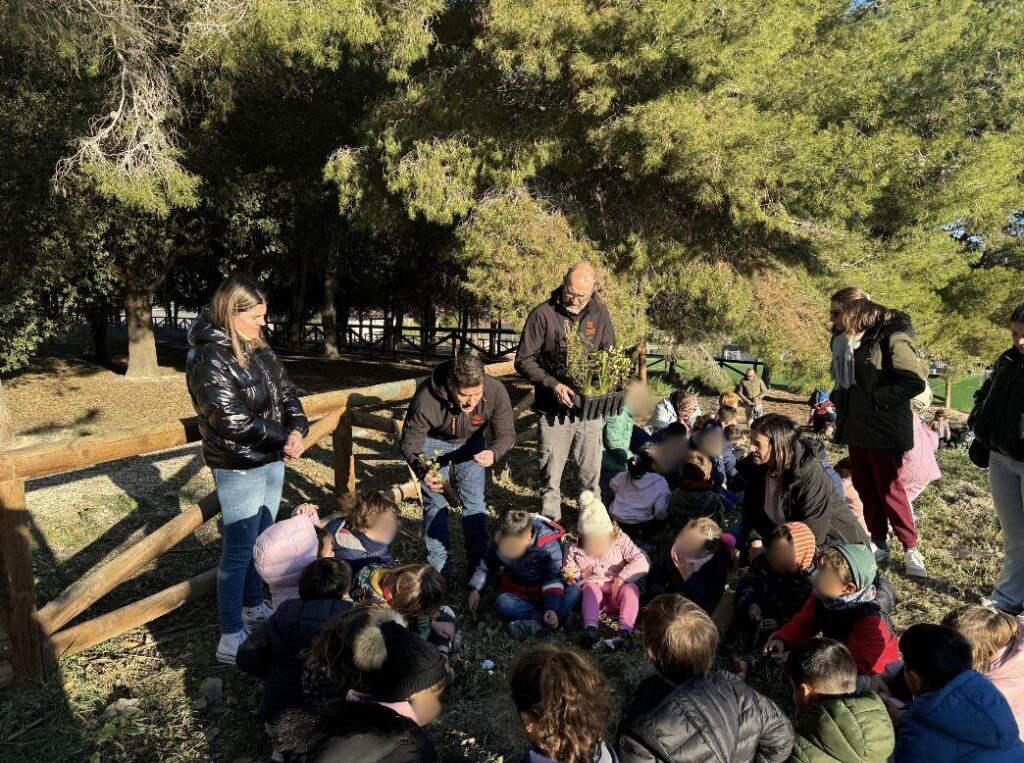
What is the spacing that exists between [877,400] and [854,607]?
1.61 m

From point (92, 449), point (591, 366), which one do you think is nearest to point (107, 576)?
point (92, 449)

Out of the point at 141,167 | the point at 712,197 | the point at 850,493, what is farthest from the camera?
the point at 141,167

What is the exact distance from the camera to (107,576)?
11.2ft

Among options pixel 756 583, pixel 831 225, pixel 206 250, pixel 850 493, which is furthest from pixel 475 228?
pixel 206 250

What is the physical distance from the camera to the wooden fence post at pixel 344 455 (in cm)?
549

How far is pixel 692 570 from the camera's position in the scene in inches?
154

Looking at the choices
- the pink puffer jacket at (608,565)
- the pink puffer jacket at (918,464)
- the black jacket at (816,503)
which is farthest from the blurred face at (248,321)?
the pink puffer jacket at (918,464)

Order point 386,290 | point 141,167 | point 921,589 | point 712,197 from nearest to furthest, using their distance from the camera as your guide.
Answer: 1. point 921,589
2. point 712,197
3. point 141,167
4. point 386,290

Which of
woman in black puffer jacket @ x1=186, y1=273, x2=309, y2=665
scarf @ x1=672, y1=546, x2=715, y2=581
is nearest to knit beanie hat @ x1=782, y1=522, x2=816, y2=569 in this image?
scarf @ x1=672, y1=546, x2=715, y2=581

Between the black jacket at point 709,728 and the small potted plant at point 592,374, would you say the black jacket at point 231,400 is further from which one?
the black jacket at point 709,728

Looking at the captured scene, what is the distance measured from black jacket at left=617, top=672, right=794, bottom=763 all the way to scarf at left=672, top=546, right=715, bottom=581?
1589 mm

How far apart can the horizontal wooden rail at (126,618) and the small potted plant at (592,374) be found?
2571mm

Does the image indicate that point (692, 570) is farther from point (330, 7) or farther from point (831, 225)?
point (330, 7)

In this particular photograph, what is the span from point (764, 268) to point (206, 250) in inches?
448
